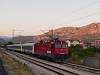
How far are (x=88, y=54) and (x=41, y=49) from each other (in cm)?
852

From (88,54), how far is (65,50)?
6.32 meters

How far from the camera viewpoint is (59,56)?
1752 inches

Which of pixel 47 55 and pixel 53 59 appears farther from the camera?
pixel 47 55

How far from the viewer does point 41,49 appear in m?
52.7

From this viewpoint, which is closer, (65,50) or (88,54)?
(65,50)

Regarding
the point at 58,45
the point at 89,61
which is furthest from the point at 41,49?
the point at 89,61

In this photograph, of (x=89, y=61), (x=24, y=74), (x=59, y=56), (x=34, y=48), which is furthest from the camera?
(x=34, y=48)

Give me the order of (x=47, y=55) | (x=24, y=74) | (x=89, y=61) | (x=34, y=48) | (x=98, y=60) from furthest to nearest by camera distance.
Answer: (x=34, y=48) < (x=47, y=55) < (x=89, y=61) < (x=98, y=60) < (x=24, y=74)

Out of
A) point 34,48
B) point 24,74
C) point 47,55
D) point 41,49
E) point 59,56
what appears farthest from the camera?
point 34,48

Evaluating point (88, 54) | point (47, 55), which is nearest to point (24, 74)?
point (47, 55)

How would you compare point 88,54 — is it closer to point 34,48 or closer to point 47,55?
point 47,55

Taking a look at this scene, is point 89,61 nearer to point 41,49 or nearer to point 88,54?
point 88,54

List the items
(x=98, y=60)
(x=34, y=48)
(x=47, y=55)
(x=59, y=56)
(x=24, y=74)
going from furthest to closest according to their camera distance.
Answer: (x=34, y=48) → (x=47, y=55) → (x=59, y=56) → (x=98, y=60) → (x=24, y=74)

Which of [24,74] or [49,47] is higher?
[49,47]
